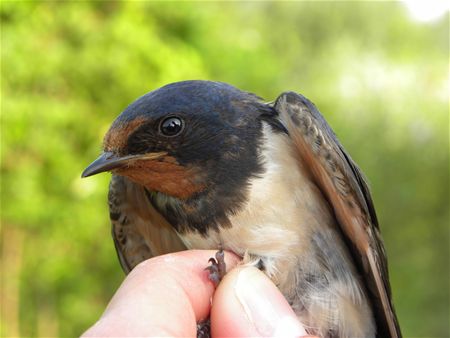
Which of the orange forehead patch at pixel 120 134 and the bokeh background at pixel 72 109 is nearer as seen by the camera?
the orange forehead patch at pixel 120 134

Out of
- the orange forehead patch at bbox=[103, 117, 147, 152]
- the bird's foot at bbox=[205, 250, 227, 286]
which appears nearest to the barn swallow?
the orange forehead patch at bbox=[103, 117, 147, 152]

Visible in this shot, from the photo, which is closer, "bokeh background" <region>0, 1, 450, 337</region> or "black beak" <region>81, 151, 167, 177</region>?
"black beak" <region>81, 151, 167, 177</region>

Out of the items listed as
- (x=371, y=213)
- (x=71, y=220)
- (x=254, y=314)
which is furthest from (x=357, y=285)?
(x=71, y=220)

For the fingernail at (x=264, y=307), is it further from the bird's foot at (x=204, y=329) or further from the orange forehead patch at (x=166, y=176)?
the orange forehead patch at (x=166, y=176)

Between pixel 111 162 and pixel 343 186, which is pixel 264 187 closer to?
pixel 343 186

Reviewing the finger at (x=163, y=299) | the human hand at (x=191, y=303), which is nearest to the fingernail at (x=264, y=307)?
the human hand at (x=191, y=303)

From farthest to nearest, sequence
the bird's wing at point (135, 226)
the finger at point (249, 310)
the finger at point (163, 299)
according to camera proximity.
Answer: the bird's wing at point (135, 226)
the finger at point (249, 310)
the finger at point (163, 299)

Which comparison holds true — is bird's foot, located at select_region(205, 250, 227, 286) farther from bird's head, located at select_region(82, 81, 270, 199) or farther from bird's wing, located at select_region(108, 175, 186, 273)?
bird's wing, located at select_region(108, 175, 186, 273)

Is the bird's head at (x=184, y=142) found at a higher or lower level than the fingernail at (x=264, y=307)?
higher

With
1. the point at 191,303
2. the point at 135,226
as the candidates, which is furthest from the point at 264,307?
the point at 135,226
